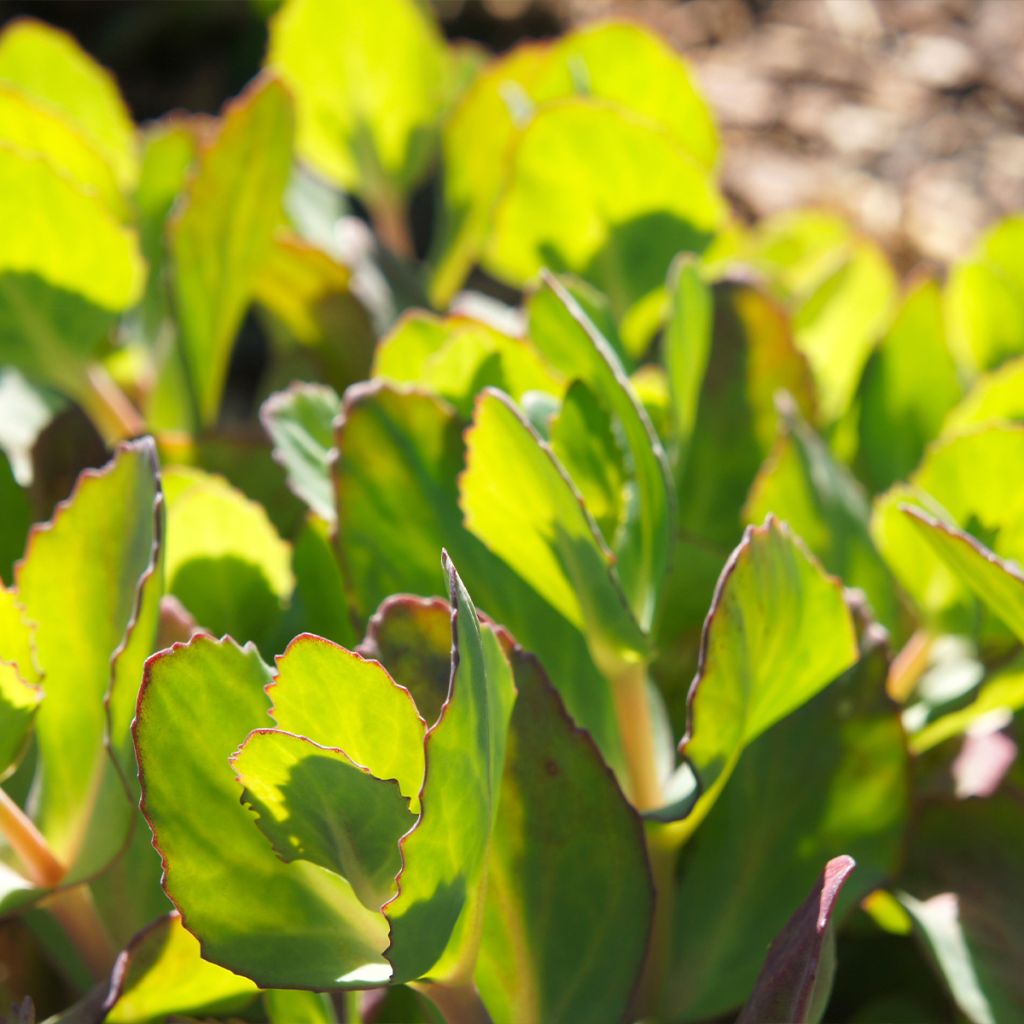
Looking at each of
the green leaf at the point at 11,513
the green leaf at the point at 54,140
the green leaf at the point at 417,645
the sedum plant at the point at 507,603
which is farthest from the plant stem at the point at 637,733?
the green leaf at the point at 54,140

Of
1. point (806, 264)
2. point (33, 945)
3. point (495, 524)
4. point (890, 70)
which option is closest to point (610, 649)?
point (495, 524)

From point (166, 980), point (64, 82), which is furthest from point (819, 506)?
point (64, 82)

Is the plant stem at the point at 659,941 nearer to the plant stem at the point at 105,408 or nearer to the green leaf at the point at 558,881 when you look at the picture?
the green leaf at the point at 558,881

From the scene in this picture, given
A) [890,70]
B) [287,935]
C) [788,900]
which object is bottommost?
[890,70]

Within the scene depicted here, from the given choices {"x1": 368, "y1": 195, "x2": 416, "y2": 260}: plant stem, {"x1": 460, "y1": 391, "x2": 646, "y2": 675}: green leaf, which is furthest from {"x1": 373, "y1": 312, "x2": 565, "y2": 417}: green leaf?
{"x1": 368, "y1": 195, "x2": 416, "y2": 260}: plant stem

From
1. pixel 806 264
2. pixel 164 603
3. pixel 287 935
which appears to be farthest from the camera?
pixel 806 264

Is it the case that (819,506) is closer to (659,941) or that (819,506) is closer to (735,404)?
(735,404)

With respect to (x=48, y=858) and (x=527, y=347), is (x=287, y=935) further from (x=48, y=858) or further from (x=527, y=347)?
(x=527, y=347)
